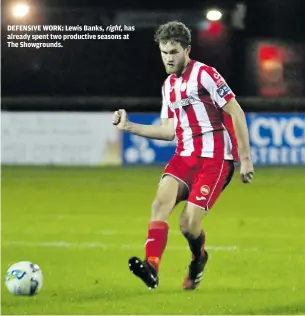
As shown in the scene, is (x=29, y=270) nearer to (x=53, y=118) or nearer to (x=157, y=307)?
(x=157, y=307)

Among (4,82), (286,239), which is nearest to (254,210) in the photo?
(286,239)

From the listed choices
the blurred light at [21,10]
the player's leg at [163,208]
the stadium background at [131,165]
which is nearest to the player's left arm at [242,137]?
the player's leg at [163,208]

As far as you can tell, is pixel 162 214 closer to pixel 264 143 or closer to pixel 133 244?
pixel 133 244

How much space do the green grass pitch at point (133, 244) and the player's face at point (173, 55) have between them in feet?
4.77

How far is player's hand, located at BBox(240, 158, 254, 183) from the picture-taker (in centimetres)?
596

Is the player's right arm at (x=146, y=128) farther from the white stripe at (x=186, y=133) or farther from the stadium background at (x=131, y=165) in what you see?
the stadium background at (x=131, y=165)

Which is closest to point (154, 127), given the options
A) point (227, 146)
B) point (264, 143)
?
point (227, 146)

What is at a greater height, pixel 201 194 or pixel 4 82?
pixel 4 82

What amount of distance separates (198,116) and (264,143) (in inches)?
388

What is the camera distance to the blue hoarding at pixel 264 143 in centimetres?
1612

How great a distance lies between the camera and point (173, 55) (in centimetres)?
621

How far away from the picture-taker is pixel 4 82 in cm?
1997

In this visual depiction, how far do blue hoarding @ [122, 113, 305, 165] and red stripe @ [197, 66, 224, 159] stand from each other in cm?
961

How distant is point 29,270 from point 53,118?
1025 cm
